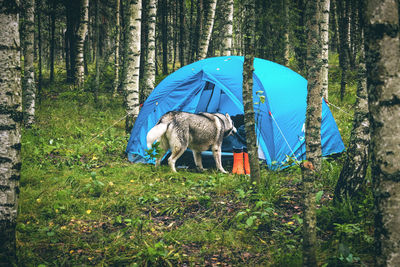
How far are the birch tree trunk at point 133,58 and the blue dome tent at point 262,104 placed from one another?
45.0 inches

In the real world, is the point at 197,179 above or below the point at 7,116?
below

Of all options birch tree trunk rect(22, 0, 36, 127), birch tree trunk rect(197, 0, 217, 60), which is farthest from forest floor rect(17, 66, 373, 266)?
birch tree trunk rect(197, 0, 217, 60)

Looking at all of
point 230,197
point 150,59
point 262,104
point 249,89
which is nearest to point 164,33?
point 150,59

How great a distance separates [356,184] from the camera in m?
3.60

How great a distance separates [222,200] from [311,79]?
2.15m

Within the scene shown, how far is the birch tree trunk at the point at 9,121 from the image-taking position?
2.44m

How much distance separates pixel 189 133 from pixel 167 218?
2.49 m

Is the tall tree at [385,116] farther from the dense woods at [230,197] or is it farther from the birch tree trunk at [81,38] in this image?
the birch tree trunk at [81,38]

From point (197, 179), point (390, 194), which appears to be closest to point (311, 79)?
point (390, 194)

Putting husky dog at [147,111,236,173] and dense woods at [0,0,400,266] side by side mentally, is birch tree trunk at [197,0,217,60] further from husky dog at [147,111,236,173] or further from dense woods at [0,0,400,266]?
dense woods at [0,0,400,266]

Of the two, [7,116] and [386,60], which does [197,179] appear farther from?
[386,60]

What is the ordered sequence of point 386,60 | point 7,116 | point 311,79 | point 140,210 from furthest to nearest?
point 140,210 → point 311,79 → point 7,116 → point 386,60

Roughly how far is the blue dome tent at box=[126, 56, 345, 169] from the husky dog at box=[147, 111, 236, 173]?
1.74 feet

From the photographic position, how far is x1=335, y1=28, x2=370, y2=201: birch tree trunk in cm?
354
